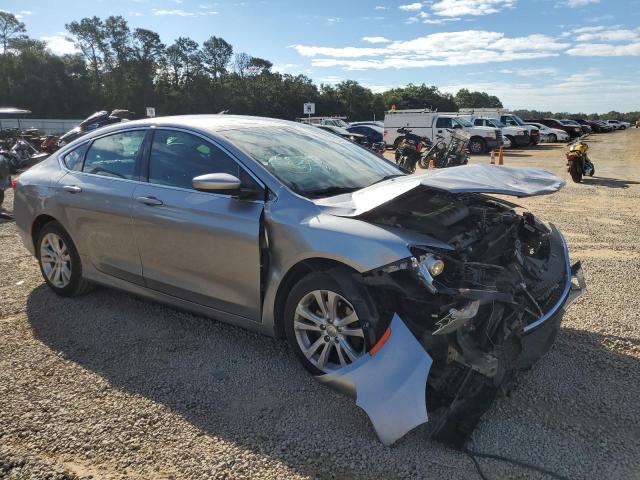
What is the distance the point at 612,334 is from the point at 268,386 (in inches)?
105

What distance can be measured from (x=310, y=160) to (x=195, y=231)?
0.99 m

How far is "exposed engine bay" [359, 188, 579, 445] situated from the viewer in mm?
2682

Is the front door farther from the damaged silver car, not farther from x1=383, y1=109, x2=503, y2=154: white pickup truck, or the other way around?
x1=383, y1=109, x2=503, y2=154: white pickup truck

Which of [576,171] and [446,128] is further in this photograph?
[446,128]

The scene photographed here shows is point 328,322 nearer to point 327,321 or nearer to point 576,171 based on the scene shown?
point 327,321

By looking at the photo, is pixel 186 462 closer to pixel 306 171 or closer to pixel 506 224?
pixel 306 171

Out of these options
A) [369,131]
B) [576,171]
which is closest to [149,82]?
[369,131]

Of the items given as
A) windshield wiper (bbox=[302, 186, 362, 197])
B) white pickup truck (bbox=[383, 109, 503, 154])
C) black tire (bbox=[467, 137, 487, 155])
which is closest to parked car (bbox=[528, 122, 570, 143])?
white pickup truck (bbox=[383, 109, 503, 154])

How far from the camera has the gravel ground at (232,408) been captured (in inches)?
100

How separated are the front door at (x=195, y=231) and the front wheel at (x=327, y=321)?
13.2 inches

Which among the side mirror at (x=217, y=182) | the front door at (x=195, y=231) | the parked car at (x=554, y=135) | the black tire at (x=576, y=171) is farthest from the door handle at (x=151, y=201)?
the parked car at (x=554, y=135)

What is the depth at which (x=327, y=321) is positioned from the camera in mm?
3096

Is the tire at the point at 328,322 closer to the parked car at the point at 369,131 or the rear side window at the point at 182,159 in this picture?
the rear side window at the point at 182,159

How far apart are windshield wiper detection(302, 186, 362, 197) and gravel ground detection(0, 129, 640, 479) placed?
1.17 m
